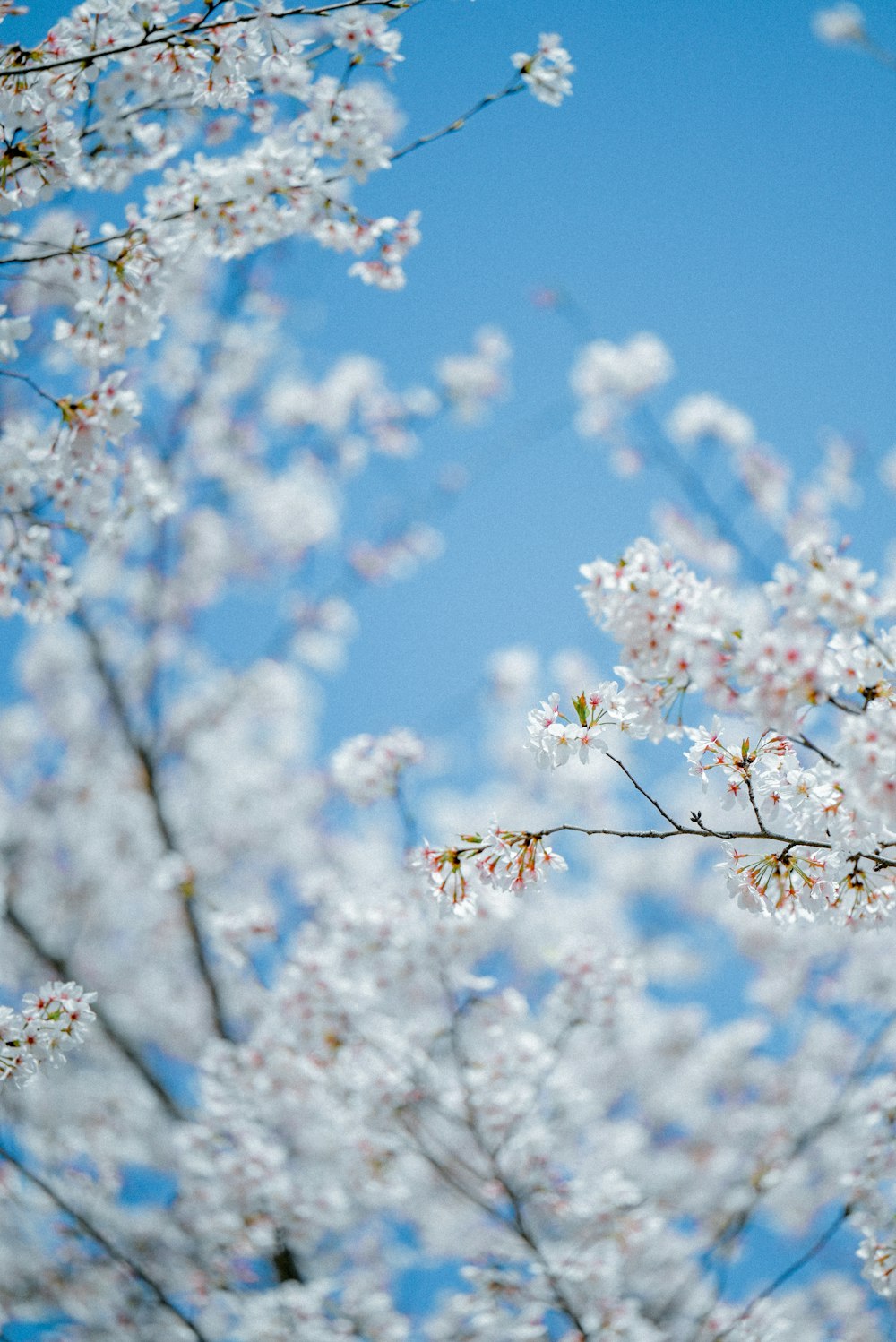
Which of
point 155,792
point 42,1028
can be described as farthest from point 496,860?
point 155,792

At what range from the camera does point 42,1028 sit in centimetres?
248

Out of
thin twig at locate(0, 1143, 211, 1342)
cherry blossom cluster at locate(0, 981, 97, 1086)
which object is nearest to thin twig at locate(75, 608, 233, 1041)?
thin twig at locate(0, 1143, 211, 1342)

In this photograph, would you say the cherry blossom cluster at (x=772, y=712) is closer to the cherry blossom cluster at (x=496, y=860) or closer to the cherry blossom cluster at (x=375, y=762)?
the cherry blossom cluster at (x=496, y=860)

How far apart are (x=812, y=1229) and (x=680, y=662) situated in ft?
27.8

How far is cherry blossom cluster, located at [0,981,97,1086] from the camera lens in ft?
8.00

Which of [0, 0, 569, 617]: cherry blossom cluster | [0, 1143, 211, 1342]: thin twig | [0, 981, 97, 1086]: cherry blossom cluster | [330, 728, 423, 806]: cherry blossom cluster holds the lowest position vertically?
[0, 1143, 211, 1342]: thin twig

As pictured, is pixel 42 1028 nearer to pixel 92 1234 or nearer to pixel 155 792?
pixel 92 1234

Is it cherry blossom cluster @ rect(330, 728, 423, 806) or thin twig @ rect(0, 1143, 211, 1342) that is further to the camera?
cherry blossom cluster @ rect(330, 728, 423, 806)

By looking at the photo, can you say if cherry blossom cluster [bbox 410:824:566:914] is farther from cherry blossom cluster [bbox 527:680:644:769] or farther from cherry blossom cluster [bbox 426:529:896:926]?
cherry blossom cluster [bbox 527:680:644:769]

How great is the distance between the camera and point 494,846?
234cm

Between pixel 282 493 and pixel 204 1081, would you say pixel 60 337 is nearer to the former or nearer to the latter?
pixel 204 1081

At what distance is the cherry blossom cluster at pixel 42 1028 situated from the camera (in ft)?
8.00

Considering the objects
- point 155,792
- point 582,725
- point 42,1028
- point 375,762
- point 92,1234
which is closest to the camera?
point 582,725

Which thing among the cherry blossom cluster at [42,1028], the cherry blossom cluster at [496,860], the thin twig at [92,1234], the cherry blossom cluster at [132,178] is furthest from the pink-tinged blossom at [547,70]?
the thin twig at [92,1234]
